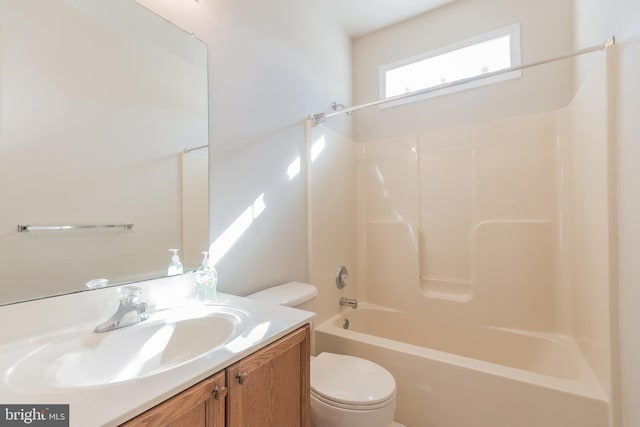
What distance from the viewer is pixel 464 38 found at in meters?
2.25

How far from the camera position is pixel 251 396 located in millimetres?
804

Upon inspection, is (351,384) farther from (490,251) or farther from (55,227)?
(490,251)

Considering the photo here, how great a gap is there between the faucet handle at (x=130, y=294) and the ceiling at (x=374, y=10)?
7.60ft

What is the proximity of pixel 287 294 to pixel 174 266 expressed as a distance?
60cm

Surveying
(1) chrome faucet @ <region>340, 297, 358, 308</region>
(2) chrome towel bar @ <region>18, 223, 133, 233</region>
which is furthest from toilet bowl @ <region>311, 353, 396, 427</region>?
(2) chrome towel bar @ <region>18, 223, 133, 233</region>

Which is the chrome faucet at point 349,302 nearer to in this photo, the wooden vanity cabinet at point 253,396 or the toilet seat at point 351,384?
the toilet seat at point 351,384

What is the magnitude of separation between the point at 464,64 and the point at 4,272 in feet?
9.70

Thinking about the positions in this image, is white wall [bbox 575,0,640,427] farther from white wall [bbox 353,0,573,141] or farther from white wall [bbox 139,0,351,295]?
white wall [bbox 139,0,351,295]

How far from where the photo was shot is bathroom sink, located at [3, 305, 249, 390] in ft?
2.19

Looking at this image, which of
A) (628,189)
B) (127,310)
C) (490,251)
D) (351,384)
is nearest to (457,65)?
(490,251)

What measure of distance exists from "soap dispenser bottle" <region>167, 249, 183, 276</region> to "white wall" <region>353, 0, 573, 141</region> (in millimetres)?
2029

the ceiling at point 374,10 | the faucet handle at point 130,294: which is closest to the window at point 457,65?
the ceiling at point 374,10

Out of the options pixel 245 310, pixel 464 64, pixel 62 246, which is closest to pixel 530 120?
pixel 464 64

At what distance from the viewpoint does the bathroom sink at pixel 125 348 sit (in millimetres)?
668
